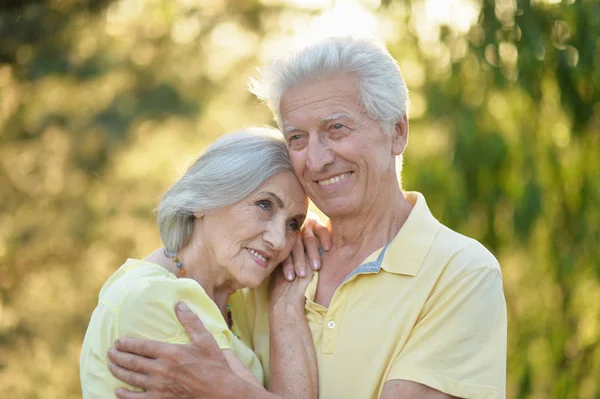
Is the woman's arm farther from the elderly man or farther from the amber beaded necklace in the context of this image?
the amber beaded necklace

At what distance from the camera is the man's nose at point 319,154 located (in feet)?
8.04

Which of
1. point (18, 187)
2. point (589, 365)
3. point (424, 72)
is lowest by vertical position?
point (589, 365)

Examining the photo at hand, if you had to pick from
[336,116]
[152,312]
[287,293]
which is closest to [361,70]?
[336,116]

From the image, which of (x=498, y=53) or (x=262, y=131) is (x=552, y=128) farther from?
(x=262, y=131)

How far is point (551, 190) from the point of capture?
461 centimetres

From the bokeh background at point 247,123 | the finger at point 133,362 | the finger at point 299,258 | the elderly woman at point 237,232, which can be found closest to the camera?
the finger at point 133,362

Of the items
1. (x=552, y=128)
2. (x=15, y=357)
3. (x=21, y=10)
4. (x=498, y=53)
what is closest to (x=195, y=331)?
(x=498, y=53)

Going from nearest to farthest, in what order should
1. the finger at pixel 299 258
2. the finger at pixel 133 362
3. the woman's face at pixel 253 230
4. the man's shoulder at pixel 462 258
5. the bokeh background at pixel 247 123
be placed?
the finger at pixel 133 362 < the man's shoulder at pixel 462 258 < the woman's face at pixel 253 230 < the finger at pixel 299 258 < the bokeh background at pixel 247 123

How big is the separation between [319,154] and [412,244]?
379mm

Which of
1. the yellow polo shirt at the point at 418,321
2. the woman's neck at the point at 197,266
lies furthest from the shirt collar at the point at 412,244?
the woman's neck at the point at 197,266

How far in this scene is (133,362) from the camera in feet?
7.01

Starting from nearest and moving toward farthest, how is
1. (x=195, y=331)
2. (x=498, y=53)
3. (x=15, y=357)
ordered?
(x=195, y=331) → (x=498, y=53) → (x=15, y=357)

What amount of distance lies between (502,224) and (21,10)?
437 cm

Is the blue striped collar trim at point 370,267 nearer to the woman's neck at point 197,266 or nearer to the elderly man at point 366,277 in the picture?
the elderly man at point 366,277
